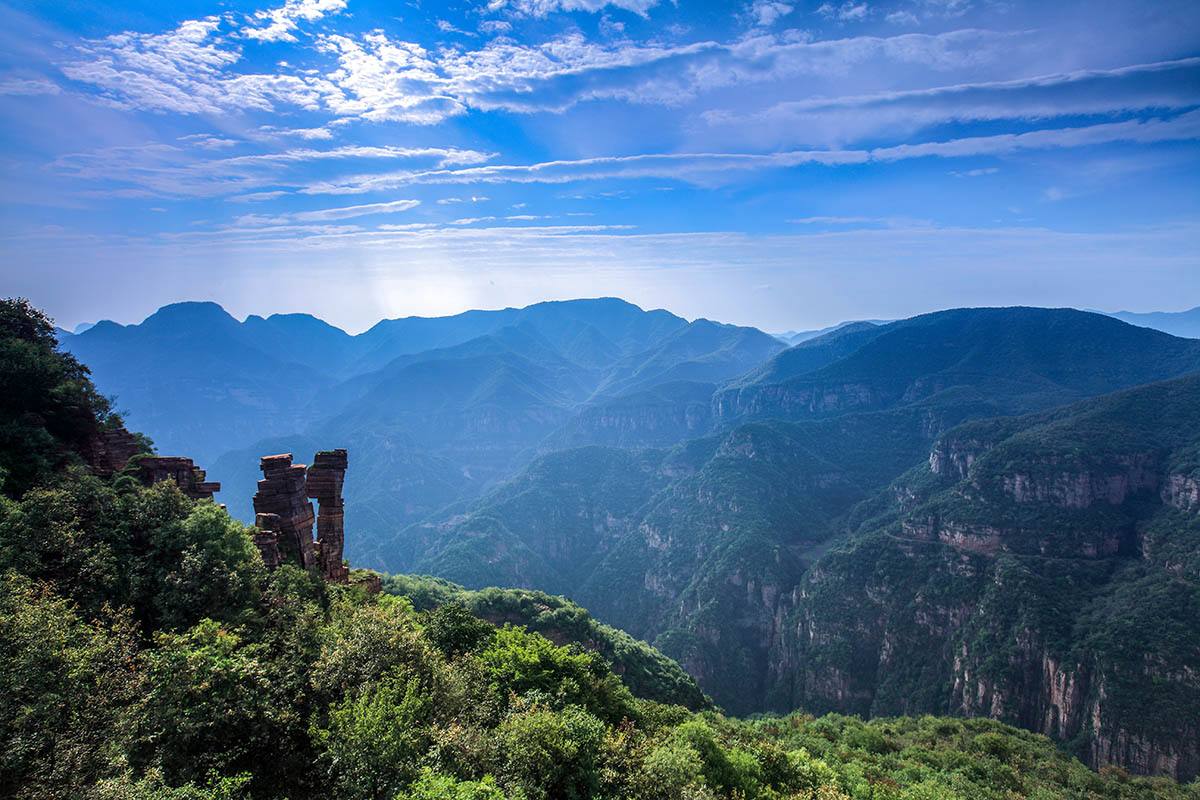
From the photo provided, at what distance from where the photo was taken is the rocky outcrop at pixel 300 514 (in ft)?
119

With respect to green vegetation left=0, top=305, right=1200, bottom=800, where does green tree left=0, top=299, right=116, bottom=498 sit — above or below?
above

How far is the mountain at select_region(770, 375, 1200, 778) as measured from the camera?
92.9m

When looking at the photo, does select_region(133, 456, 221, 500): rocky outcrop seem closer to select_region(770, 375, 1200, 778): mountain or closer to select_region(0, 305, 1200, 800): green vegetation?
select_region(0, 305, 1200, 800): green vegetation

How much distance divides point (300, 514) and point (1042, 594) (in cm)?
14153

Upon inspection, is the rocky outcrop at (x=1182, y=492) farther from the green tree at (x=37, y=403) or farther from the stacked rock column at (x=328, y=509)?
the green tree at (x=37, y=403)

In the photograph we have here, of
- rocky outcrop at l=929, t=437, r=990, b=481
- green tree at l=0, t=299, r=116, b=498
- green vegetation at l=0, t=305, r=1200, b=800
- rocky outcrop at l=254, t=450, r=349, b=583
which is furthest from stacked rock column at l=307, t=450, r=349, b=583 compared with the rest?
rocky outcrop at l=929, t=437, r=990, b=481

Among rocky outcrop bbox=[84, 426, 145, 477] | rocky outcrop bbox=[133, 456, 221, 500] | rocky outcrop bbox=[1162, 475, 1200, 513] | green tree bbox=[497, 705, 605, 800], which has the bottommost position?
rocky outcrop bbox=[1162, 475, 1200, 513]

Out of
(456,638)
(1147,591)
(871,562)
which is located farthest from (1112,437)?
(456,638)

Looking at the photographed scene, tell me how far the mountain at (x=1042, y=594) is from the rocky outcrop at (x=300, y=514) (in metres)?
126

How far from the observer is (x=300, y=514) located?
3819 centimetres

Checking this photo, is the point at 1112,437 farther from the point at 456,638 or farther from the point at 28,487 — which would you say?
the point at 28,487

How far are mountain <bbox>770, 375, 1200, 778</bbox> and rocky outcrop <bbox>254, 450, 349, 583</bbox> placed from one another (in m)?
126

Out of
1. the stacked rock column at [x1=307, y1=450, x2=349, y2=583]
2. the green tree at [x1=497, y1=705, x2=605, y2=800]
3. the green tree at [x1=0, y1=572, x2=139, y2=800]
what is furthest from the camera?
the stacked rock column at [x1=307, y1=450, x2=349, y2=583]

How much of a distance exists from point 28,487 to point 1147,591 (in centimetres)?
15610
